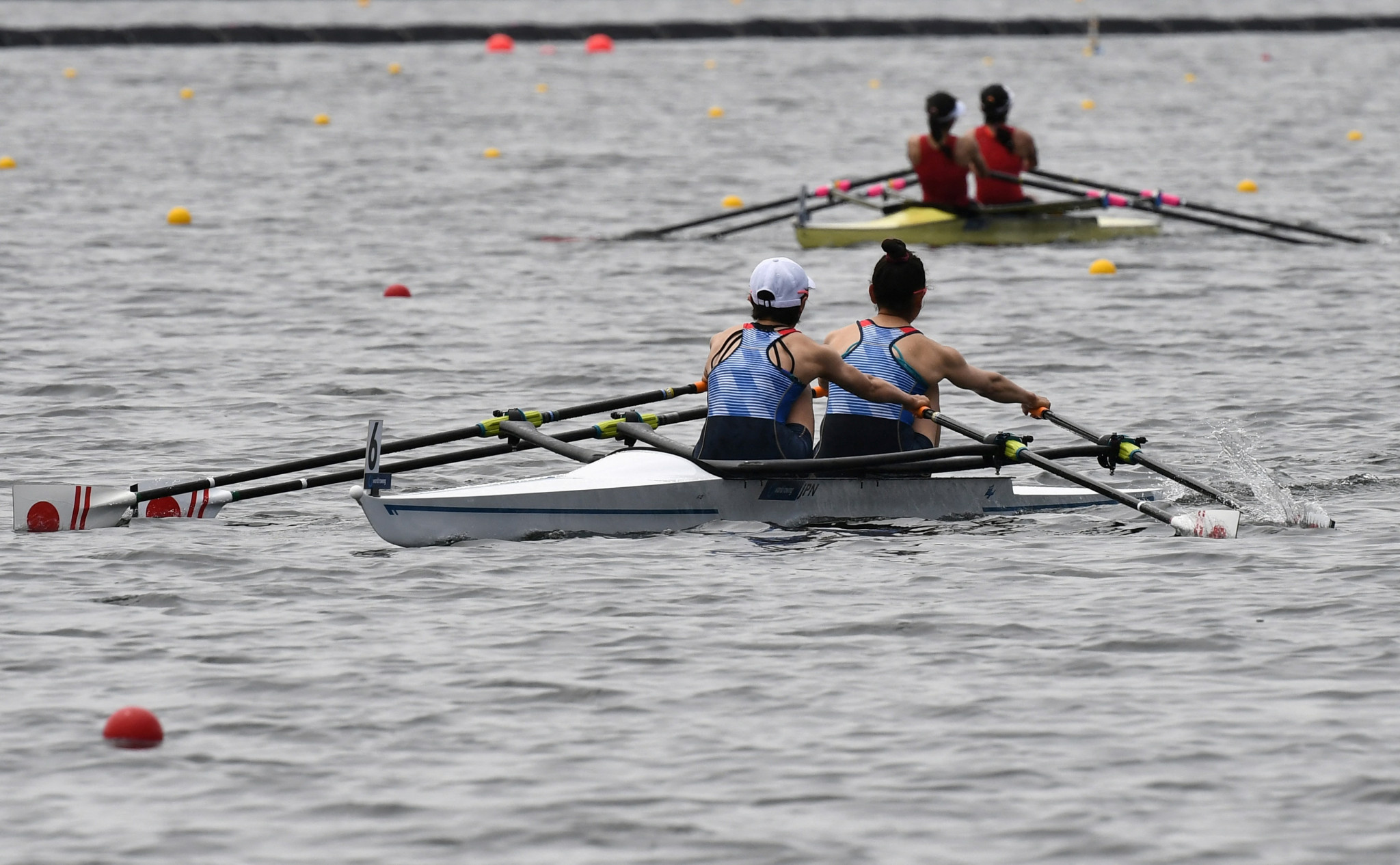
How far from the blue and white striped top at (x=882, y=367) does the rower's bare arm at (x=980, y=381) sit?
150mm

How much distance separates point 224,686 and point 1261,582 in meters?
4.24

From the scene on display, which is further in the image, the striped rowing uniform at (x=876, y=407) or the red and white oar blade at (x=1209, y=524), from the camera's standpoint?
the striped rowing uniform at (x=876, y=407)

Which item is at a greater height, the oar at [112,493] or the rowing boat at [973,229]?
the rowing boat at [973,229]

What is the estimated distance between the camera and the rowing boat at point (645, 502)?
9922 millimetres

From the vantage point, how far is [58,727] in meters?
7.39

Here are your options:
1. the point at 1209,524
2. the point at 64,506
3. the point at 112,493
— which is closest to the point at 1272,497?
the point at 1209,524

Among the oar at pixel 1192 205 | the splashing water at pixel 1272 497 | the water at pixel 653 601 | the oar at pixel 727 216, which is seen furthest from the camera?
the oar at pixel 727 216

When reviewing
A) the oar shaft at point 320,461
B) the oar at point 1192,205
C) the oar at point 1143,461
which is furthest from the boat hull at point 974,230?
the oar at point 1143,461

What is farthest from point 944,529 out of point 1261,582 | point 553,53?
point 553,53

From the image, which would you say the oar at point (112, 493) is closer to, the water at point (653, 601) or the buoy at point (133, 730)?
the water at point (653, 601)

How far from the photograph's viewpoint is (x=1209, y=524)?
10055 millimetres

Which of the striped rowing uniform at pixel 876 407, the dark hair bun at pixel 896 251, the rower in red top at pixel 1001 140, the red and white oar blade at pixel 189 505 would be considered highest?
the rower in red top at pixel 1001 140

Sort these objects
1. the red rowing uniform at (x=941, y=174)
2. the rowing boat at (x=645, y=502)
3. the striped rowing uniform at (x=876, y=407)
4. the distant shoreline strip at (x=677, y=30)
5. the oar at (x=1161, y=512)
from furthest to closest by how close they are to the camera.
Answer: the distant shoreline strip at (x=677, y=30), the red rowing uniform at (x=941, y=174), the striped rowing uniform at (x=876, y=407), the oar at (x=1161, y=512), the rowing boat at (x=645, y=502)

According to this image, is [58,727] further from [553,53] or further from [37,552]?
[553,53]
